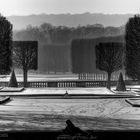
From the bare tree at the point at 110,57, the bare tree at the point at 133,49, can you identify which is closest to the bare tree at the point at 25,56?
the bare tree at the point at 110,57

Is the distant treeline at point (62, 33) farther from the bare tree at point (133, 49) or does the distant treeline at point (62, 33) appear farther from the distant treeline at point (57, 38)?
the bare tree at point (133, 49)

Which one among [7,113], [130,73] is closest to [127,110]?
[7,113]

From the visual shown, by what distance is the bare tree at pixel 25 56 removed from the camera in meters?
45.7

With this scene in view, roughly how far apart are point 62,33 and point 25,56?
55.2 m

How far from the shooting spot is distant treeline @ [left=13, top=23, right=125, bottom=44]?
9619 cm

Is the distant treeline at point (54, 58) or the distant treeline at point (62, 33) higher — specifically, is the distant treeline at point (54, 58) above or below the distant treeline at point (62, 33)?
below

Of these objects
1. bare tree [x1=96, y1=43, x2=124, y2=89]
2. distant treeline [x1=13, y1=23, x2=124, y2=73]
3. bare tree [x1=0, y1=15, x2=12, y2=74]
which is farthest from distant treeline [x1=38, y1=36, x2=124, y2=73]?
bare tree [x1=0, y1=15, x2=12, y2=74]

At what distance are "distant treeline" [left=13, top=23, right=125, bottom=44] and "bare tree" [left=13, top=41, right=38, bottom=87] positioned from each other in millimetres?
49710

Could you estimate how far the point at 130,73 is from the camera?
39750mm

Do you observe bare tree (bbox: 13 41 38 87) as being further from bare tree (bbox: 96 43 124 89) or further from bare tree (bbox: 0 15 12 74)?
bare tree (bbox: 96 43 124 89)

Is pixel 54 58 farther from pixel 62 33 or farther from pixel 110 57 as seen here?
pixel 110 57

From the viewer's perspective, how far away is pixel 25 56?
45.8m

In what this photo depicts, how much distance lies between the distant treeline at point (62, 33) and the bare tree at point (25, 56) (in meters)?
49.7

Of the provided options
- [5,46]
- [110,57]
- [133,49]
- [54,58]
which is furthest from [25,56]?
[54,58]
